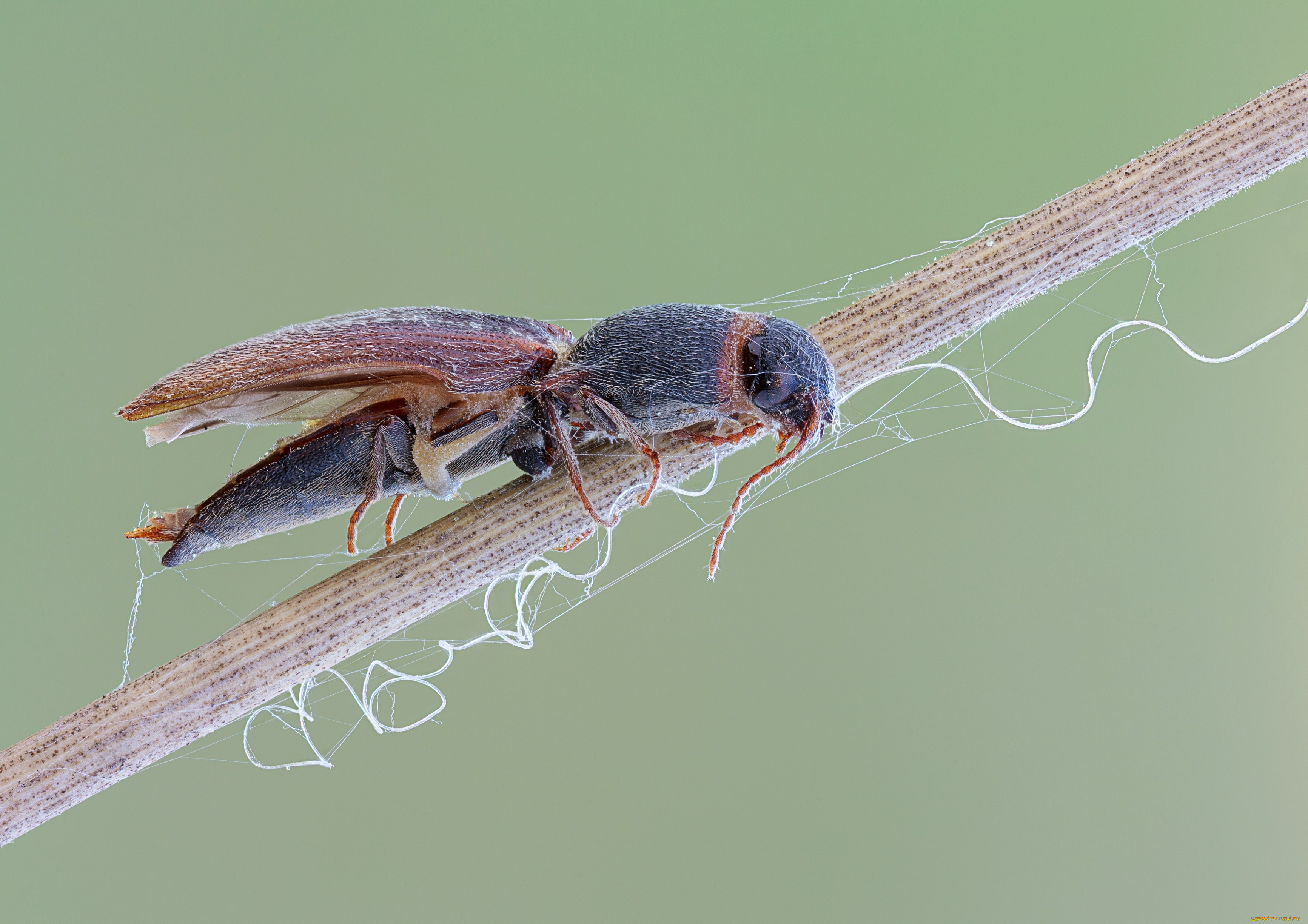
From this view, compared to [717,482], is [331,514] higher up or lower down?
higher up

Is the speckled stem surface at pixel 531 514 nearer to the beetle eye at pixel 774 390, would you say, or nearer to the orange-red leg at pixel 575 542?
the orange-red leg at pixel 575 542

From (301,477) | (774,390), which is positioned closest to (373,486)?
(301,477)

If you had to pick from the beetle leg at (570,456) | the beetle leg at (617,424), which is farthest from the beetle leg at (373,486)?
the beetle leg at (617,424)

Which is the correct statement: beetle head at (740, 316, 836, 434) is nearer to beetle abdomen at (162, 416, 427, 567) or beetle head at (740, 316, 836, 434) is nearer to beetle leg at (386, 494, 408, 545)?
beetle abdomen at (162, 416, 427, 567)

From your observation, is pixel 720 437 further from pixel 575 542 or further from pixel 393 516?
pixel 393 516

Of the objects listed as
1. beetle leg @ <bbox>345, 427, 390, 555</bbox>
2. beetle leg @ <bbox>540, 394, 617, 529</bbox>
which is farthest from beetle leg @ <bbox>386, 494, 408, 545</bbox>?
beetle leg @ <bbox>540, 394, 617, 529</bbox>

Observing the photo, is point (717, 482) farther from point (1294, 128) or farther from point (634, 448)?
point (1294, 128)

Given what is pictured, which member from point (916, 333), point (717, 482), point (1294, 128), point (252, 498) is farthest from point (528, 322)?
point (1294, 128)
